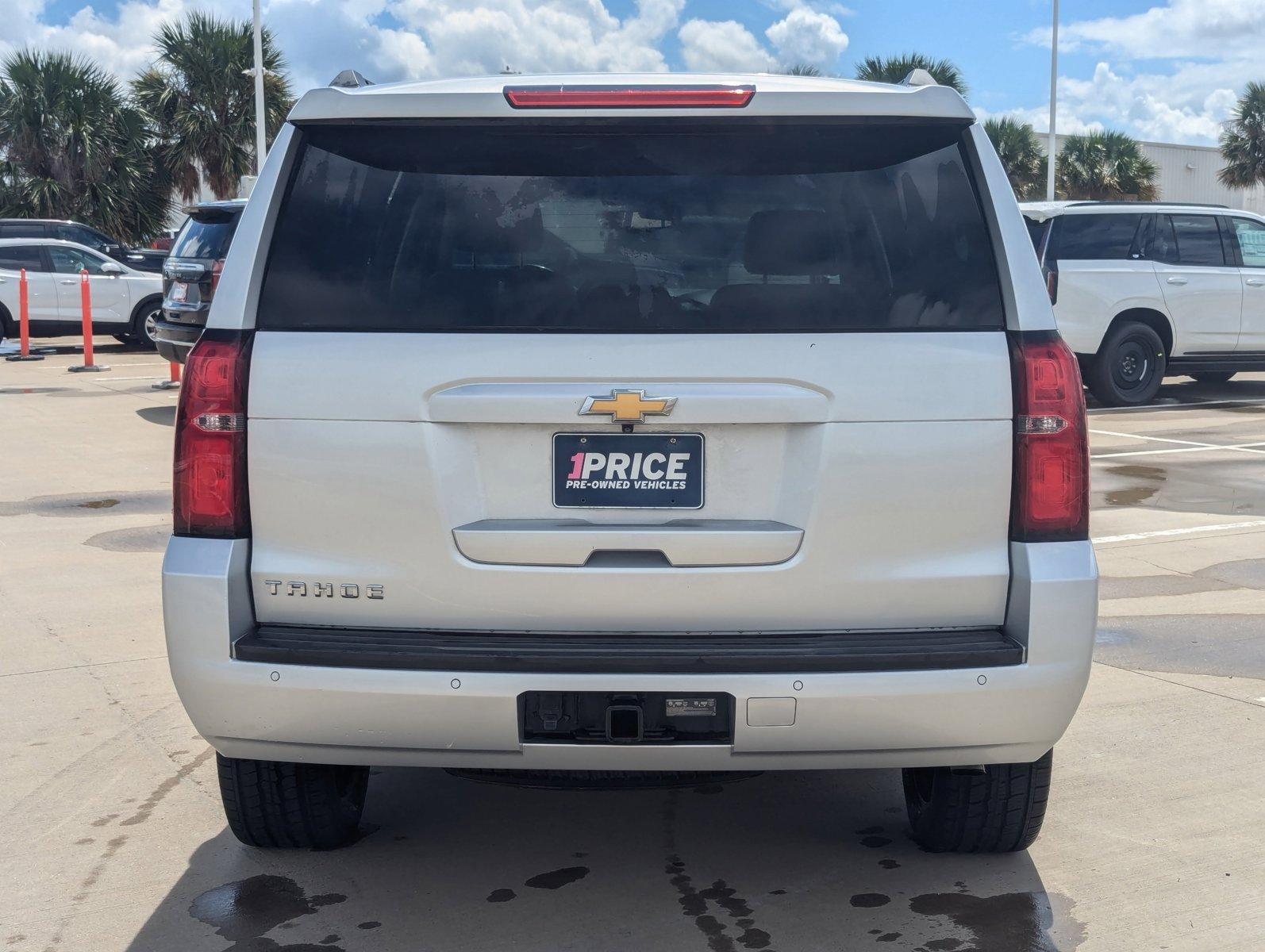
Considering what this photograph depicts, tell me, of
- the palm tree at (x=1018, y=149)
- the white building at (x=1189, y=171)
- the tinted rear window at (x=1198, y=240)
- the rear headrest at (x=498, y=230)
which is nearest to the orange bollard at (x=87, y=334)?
the tinted rear window at (x=1198, y=240)

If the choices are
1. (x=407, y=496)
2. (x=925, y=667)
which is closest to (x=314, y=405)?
(x=407, y=496)

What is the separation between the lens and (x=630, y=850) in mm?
3875

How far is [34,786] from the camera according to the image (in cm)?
434

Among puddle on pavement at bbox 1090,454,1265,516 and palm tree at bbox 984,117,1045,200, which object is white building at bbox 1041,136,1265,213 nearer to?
palm tree at bbox 984,117,1045,200

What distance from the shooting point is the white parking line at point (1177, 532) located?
8273 millimetres

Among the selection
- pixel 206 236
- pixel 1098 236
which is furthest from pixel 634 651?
pixel 1098 236

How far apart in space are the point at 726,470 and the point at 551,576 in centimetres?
44

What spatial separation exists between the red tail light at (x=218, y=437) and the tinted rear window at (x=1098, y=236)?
12.3 m

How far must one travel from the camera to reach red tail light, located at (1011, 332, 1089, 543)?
311 cm

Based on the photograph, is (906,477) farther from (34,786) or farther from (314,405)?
(34,786)

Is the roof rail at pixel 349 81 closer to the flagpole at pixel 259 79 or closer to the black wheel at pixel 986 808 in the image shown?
the black wheel at pixel 986 808

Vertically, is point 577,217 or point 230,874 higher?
point 577,217

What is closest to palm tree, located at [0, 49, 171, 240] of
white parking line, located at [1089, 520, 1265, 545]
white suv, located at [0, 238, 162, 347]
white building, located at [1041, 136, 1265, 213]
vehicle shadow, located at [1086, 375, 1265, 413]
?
white suv, located at [0, 238, 162, 347]

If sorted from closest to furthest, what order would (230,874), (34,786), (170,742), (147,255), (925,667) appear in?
(925,667) → (230,874) → (34,786) → (170,742) → (147,255)
